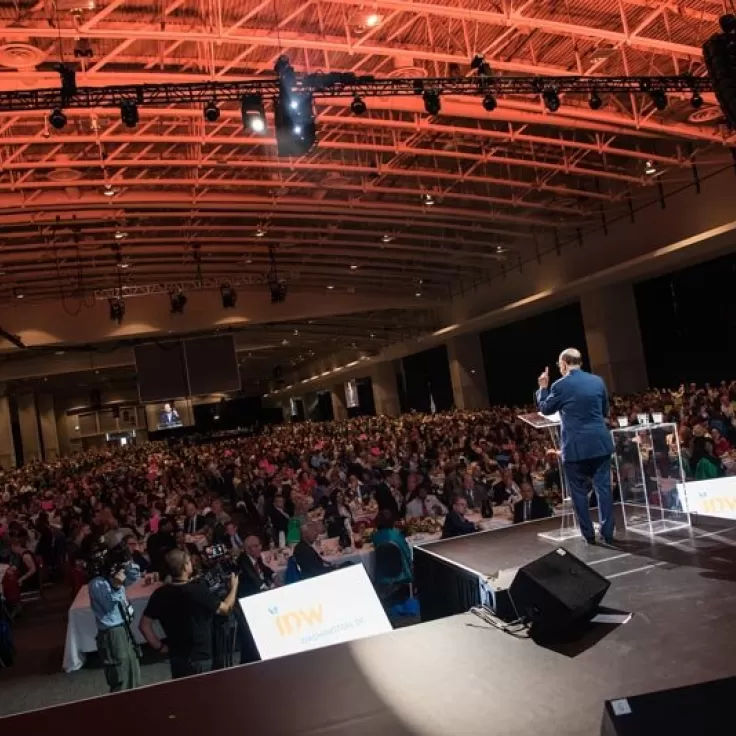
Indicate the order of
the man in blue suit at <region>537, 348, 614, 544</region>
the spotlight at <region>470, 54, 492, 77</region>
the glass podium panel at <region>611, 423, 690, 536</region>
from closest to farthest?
the man in blue suit at <region>537, 348, 614, 544</region> → the glass podium panel at <region>611, 423, 690, 536</region> → the spotlight at <region>470, 54, 492, 77</region>

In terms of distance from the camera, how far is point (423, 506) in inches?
408

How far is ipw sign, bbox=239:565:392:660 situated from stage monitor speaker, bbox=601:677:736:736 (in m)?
2.56

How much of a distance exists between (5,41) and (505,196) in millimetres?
16416

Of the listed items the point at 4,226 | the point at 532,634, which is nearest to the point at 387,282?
the point at 4,226

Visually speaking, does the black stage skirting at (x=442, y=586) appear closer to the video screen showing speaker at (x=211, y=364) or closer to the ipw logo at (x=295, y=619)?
the ipw logo at (x=295, y=619)

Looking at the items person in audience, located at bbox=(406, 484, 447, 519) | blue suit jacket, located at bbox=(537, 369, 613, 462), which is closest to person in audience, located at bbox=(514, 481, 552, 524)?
person in audience, located at bbox=(406, 484, 447, 519)

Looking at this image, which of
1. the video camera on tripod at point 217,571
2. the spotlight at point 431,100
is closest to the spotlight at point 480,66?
the spotlight at point 431,100

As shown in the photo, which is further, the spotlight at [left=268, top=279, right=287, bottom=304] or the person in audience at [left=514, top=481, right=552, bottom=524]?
the spotlight at [left=268, top=279, right=287, bottom=304]

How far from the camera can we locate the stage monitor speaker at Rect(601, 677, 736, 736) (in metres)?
1.96

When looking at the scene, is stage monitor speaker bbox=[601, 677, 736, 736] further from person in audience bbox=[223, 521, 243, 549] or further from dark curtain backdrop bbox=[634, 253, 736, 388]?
dark curtain backdrop bbox=[634, 253, 736, 388]

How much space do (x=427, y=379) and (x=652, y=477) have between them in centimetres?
3834

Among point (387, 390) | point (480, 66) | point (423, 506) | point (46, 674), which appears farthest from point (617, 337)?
point (387, 390)

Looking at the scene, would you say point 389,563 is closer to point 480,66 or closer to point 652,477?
point 652,477

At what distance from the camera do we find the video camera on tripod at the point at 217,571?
5785 mm
